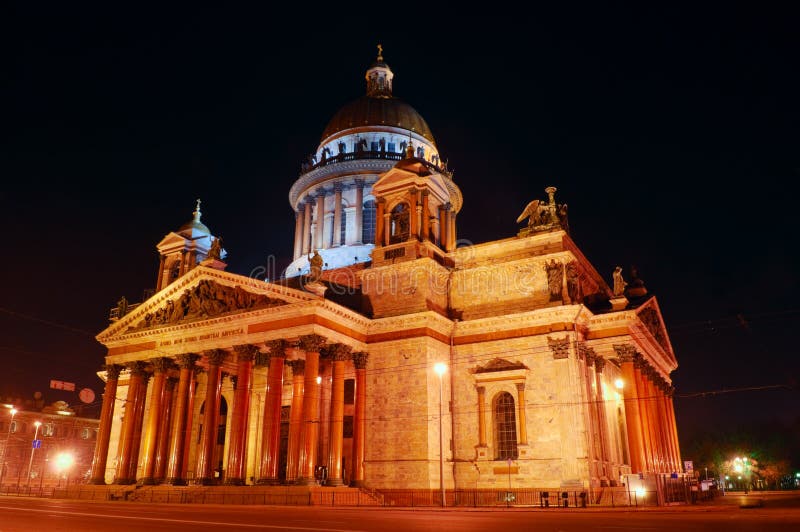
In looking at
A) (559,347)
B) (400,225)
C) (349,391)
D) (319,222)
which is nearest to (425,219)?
(400,225)

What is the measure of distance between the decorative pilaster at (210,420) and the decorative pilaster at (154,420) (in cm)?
309

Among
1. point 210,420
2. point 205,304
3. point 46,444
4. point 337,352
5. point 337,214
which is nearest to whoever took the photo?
point 337,352

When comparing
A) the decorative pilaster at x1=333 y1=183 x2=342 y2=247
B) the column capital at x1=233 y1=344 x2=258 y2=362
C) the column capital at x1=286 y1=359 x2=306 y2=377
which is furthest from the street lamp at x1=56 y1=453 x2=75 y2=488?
the column capital at x1=286 y1=359 x2=306 y2=377

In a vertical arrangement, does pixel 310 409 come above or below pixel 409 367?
below

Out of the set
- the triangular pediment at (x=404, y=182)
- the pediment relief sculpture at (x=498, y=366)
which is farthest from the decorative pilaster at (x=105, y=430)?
the pediment relief sculpture at (x=498, y=366)

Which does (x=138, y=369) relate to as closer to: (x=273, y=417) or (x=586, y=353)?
(x=273, y=417)

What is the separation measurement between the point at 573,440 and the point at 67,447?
7725cm

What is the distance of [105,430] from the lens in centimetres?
3925

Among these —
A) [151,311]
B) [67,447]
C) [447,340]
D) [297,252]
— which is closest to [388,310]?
[447,340]

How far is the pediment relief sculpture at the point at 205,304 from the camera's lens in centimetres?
3527

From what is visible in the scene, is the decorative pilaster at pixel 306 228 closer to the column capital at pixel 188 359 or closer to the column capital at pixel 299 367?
the column capital at pixel 188 359

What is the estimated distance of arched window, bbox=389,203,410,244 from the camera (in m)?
39.1

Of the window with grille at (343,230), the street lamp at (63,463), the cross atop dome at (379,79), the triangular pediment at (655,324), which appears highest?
the cross atop dome at (379,79)

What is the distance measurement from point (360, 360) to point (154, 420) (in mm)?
12833
